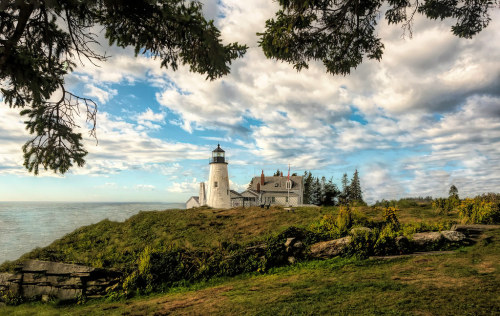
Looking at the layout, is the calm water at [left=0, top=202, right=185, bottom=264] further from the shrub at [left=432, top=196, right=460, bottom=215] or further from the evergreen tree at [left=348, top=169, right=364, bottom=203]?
the evergreen tree at [left=348, top=169, right=364, bottom=203]

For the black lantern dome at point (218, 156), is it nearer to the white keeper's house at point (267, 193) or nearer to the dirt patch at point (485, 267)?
the white keeper's house at point (267, 193)

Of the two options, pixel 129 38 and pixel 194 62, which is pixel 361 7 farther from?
pixel 129 38

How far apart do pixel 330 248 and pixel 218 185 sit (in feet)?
86.7

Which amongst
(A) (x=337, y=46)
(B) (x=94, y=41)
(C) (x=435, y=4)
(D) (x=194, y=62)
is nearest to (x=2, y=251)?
(B) (x=94, y=41)

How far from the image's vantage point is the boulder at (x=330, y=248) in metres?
9.46

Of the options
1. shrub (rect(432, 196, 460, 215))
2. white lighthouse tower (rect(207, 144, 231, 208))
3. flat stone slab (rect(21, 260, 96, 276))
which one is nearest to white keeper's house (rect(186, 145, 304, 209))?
white lighthouse tower (rect(207, 144, 231, 208))

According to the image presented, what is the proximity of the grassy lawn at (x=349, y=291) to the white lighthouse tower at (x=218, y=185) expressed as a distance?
25270mm

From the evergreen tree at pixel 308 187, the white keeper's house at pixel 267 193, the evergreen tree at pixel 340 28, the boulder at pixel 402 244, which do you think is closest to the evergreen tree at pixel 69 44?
the evergreen tree at pixel 340 28

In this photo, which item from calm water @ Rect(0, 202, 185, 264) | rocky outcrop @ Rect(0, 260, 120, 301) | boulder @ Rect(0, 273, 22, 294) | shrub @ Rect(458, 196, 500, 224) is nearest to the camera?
rocky outcrop @ Rect(0, 260, 120, 301)

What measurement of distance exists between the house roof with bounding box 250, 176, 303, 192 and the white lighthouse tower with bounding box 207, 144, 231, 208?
12598 mm

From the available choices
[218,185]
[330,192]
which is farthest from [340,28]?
[330,192]

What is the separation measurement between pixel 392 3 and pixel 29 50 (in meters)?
13.0

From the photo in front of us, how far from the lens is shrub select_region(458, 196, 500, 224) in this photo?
11148 mm

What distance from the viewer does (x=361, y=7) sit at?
9.92m
